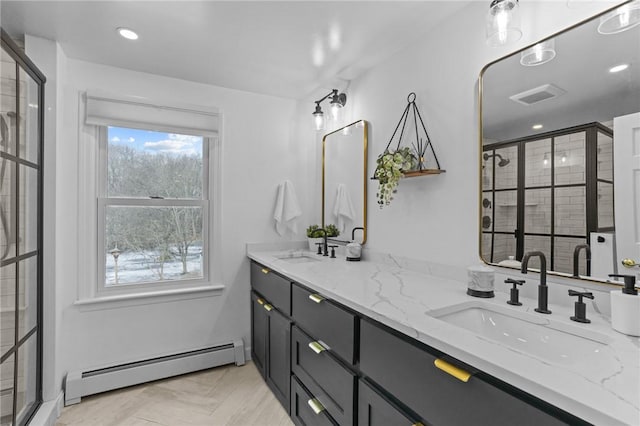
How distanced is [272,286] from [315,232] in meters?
0.72

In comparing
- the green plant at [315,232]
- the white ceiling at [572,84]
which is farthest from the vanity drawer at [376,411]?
the green plant at [315,232]

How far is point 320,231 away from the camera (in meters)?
2.78

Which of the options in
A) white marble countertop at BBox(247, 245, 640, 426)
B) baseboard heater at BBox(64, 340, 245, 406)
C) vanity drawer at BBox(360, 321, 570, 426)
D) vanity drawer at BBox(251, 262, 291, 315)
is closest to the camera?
white marble countertop at BBox(247, 245, 640, 426)

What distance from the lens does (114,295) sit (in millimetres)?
2428

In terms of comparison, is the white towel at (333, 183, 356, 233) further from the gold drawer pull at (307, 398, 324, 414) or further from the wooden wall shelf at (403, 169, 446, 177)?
the gold drawer pull at (307, 398, 324, 414)

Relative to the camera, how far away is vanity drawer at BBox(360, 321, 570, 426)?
76cm

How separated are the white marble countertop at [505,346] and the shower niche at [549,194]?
23 centimetres

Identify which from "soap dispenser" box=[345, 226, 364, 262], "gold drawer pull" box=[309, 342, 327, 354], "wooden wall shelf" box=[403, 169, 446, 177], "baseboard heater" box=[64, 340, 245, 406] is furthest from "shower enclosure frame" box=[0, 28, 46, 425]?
"wooden wall shelf" box=[403, 169, 446, 177]

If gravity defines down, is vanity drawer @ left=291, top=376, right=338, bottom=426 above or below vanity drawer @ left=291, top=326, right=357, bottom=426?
below

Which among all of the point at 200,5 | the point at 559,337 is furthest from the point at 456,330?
the point at 200,5

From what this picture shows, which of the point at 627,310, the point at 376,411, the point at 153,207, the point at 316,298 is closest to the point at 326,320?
the point at 316,298

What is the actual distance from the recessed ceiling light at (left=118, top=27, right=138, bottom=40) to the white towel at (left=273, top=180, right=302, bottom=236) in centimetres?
148

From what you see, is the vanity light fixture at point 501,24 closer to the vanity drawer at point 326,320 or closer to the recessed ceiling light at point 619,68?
the recessed ceiling light at point 619,68

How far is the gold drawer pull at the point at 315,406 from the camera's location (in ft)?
5.10
